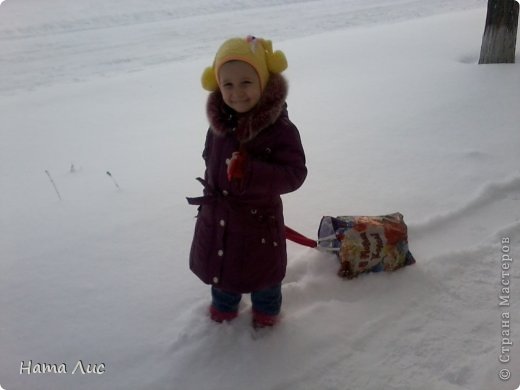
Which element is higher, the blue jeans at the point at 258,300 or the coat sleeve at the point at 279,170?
the coat sleeve at the point at 279,170

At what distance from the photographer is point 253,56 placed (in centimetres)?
156

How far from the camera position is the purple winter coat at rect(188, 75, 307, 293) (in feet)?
5.24

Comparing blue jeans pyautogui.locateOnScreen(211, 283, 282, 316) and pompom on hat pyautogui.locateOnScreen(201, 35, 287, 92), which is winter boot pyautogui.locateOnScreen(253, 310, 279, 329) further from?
pompom on hat pyautogui.locateOnScreen(201, 35, 287, 92)

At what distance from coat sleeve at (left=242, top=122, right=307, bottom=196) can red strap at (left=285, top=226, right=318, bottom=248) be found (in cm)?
53

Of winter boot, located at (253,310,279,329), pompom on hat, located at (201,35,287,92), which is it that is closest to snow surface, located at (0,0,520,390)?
winter boot, located at (253,310,279,329)

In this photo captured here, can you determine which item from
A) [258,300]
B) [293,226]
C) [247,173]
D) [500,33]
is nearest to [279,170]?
[247,173]

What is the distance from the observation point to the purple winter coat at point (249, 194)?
1596 mm

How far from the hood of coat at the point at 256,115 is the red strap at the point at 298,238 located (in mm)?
676

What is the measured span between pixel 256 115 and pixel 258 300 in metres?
0.72

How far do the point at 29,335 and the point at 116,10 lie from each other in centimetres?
829

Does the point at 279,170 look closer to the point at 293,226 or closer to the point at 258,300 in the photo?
the point at 258,300

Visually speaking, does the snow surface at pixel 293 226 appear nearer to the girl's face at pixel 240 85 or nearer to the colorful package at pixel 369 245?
the colorful package at pixel 369 245

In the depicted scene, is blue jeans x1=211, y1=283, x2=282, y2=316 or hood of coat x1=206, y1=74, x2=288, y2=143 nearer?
hood of coat x1=206, y1=74, x2=288, y2=143

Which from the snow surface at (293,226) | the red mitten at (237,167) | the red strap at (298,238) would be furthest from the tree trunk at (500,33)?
the red mitten at (237,167)
